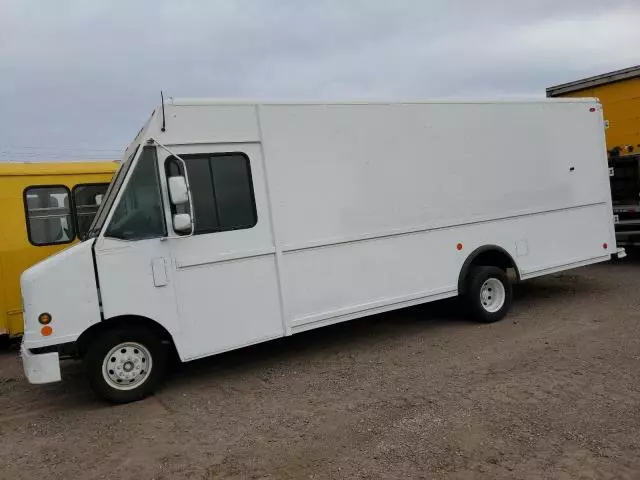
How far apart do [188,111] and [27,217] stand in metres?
3.49

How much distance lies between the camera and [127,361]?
5215 millimetres

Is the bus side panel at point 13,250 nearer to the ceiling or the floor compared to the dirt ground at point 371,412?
nearer to the ceiling

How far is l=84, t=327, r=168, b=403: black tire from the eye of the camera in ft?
16.6

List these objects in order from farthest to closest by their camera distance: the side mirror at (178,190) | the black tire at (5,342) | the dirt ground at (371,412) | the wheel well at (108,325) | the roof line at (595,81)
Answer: the roof line at (595,81) < the black tire at (5,342) < the wheel well at (108,325) < the side mirror at (178,190) < the dirt ground at (371,412)

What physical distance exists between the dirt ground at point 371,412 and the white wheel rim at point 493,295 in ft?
1.20

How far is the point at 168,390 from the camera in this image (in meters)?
5.59

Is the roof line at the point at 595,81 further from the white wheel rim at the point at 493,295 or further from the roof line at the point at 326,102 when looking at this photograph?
the white wheel rim at the point at 493,295

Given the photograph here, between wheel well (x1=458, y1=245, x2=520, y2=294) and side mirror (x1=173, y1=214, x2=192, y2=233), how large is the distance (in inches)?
138

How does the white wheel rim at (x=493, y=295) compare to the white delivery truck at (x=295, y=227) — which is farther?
the white wheel rim at (x=493, y=295)

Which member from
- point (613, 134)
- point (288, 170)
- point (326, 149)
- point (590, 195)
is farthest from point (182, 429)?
point (613, 134)

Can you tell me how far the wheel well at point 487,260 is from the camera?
702 centimetres

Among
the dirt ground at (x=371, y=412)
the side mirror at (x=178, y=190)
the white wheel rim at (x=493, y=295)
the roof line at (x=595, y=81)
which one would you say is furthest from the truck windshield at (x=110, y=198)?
the roof line at (x=595, y=81)

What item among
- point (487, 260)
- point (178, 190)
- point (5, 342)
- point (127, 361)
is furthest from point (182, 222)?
point (5, 342)

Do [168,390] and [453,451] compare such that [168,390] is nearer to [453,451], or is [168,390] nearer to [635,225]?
[453,451]
